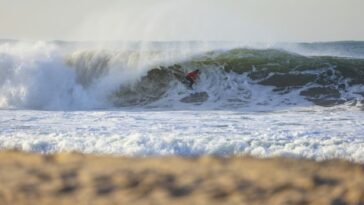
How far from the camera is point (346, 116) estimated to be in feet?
39.7

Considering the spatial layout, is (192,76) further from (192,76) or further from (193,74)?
(193,74)

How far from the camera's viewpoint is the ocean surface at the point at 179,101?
8328 mm

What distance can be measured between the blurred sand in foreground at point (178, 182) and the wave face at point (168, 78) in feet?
30.5

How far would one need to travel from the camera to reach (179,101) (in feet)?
54.9

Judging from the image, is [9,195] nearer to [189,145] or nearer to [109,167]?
[109,167]

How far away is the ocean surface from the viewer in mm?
8328

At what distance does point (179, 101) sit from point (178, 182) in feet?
38.9

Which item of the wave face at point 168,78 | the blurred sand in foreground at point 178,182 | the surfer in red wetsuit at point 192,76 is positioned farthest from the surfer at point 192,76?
the blurred sand in foreground at point 178,182

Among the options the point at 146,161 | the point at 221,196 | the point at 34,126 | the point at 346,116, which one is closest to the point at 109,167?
the point at 146,161

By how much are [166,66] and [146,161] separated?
15.0 m

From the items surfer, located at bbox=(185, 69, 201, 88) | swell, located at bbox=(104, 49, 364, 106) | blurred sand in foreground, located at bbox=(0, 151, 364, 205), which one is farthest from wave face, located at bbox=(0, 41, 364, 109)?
blurred sand in foreground, located at bbox=(0, 151, 364, 205)

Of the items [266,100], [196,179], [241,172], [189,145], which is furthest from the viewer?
[266,100]

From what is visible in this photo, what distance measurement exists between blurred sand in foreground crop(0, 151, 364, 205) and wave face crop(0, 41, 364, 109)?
9298 mm

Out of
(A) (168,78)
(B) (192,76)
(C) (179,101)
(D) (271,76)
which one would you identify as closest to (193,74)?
(B) (192,76)
